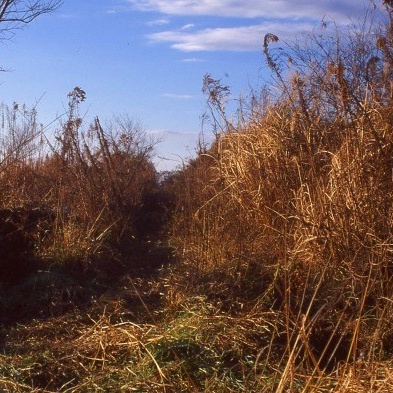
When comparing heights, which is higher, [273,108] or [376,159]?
[273,108]

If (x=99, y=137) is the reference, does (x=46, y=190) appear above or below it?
below

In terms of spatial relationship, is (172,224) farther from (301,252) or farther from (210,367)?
(210,367)

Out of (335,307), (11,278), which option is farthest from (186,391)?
(11,278)

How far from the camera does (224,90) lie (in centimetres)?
986

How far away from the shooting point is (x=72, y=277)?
7891 mm

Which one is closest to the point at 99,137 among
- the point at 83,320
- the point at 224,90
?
the point at 224,90

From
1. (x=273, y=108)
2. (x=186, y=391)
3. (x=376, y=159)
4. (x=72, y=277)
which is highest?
(x=273, y=108)

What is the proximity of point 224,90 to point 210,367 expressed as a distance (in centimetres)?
529

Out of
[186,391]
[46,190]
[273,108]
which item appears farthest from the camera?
[46,190]

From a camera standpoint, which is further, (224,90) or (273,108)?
(224,90)

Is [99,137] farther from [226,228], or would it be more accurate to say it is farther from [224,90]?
[226,228]

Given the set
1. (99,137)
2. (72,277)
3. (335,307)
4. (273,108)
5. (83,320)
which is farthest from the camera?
(99,137)

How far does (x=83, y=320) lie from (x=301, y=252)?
2.01m

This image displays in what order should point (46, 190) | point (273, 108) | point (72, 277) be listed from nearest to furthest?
1. point (72, 277)
2. point (273, 108)
3. point (46, 190)
